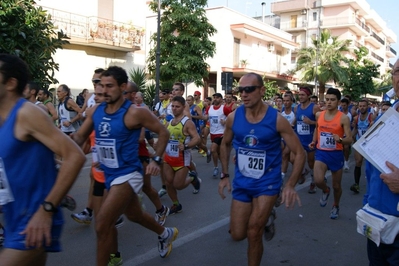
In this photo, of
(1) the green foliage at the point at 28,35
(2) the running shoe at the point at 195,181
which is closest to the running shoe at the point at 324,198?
(2) the running shoe at the point at 195,181

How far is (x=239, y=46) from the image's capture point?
107 ft

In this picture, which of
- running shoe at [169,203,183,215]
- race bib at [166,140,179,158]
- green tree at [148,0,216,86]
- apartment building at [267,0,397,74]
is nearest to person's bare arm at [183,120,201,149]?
race bib at [166,140,179,158]

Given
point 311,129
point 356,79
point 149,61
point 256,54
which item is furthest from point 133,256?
point 356,79

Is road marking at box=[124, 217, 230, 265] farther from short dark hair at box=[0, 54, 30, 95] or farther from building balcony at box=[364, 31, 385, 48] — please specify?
building balcony at box=[364, 31, 385, 48]

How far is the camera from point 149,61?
76.1ft

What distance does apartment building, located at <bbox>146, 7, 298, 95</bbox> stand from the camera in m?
30.7

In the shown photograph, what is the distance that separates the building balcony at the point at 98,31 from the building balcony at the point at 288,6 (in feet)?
133

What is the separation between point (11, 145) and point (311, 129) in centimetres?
705

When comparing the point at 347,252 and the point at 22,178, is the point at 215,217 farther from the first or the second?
the point at 22,178

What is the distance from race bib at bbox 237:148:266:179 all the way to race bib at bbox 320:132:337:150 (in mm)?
2829

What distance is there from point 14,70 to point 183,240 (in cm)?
335

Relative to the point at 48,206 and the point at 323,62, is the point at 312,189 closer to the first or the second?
the point at 48,206

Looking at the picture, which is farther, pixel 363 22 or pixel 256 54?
pixel 363 22

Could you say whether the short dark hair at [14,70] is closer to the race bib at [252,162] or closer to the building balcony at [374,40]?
the race bib at [252,162]
